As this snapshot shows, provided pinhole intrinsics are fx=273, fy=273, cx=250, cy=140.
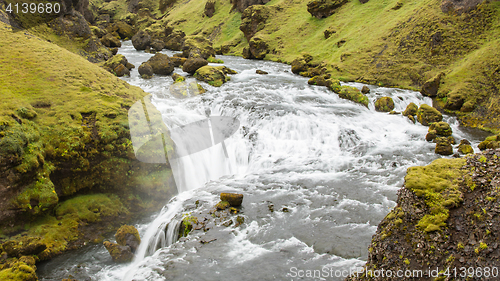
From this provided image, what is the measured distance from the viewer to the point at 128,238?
8719 mm

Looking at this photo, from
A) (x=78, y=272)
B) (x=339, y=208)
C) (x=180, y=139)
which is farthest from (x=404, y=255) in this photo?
(x=180, y=139)

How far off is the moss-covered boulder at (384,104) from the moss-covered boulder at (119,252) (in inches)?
750

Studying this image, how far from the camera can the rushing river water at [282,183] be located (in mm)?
7496

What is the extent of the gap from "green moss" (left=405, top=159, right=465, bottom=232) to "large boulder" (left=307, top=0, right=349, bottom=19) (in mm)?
42808

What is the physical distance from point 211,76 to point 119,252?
62.4 feet

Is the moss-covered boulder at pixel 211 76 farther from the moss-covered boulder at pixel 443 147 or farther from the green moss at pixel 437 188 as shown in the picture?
the green moss at pixel 437 188

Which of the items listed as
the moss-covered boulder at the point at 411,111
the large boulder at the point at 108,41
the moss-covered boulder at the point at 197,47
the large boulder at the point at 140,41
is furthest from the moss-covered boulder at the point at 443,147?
the large boulder at the point at 140,41

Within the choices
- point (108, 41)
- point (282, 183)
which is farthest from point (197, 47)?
point (282, 183)

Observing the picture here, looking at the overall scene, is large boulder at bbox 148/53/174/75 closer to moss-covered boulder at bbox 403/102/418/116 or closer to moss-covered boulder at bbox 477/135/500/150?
moss-covered boulder at bbox 403/102/418/116

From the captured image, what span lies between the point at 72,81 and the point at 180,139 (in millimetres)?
5919

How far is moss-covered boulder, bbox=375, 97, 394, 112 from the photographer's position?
20.4 m

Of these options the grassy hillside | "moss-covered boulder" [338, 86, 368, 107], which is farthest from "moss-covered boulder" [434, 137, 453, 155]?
"moss-covered boulder" [338, 86, 368, 107]

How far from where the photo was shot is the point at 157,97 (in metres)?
20.2

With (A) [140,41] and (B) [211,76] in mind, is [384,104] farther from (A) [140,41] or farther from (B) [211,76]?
(A) [140,41]
